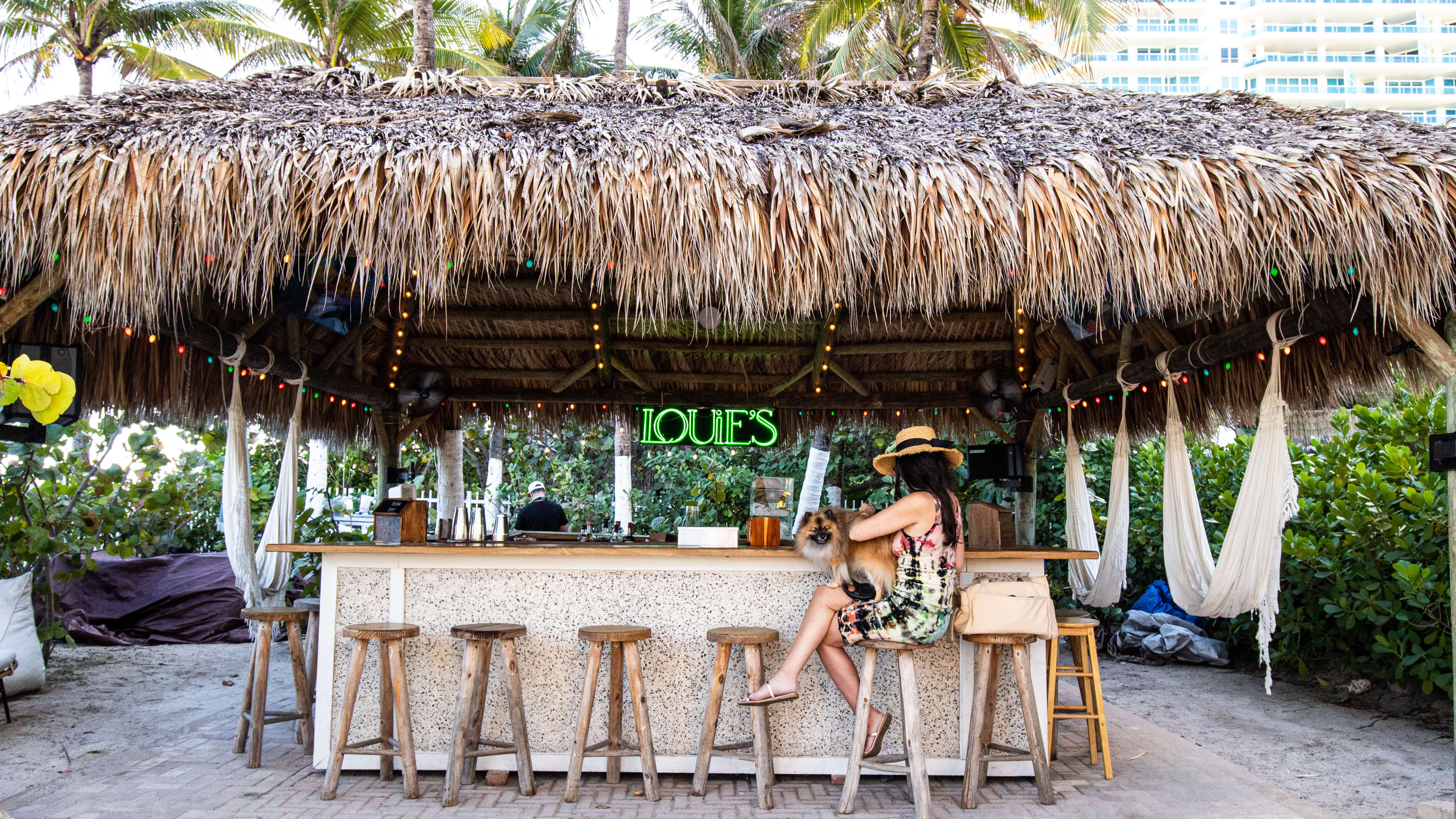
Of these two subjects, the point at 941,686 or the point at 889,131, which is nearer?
the point at 941,686

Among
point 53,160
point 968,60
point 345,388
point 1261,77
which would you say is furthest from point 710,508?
point 1261,77

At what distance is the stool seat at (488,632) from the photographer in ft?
11.7

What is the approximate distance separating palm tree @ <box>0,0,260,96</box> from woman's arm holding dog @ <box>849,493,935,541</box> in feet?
44.9

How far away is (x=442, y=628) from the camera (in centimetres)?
388

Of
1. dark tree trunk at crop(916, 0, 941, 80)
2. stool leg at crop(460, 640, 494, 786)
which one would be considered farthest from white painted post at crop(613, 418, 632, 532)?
stool leg at crop(460, 640, 494, 786)

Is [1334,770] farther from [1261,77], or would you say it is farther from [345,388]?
[1261,77]

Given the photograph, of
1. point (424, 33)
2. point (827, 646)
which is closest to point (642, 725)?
point (827, 646)

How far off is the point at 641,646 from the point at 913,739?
3.79ft

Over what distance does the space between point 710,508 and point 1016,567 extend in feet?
22.6

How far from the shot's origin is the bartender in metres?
6.62

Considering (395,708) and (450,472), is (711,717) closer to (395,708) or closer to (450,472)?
(395,708)

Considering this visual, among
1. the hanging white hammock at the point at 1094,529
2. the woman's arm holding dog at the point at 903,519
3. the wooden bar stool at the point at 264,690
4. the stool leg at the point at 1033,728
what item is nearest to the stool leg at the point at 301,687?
the wooden bar stool at the point at 264,690

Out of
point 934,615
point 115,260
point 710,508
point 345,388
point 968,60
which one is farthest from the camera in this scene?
point 968,60

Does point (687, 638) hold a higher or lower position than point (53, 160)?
lower
